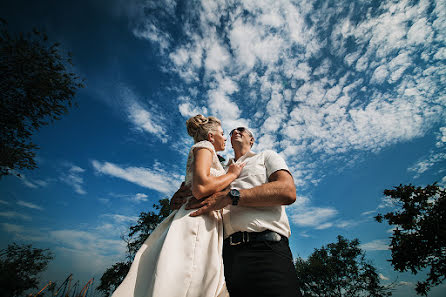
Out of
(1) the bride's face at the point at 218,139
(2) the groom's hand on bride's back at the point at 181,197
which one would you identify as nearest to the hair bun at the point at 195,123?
(1) the bride's face at the point at 218,139

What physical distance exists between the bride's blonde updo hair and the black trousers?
5.21ft

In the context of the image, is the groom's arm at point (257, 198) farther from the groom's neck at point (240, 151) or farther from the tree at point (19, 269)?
the tree at point (19, 269)

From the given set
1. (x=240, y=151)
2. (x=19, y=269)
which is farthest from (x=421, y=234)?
(x=19, y=269)

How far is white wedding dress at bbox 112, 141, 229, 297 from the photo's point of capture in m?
1.41

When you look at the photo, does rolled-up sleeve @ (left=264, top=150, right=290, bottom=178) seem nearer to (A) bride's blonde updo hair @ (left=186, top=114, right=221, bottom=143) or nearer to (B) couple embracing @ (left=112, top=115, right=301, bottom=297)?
(B) couple embracing @ (left=112, top=115, right=301, bottom=297)

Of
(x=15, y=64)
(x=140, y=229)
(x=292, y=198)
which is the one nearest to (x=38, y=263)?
(x=140, y=229)

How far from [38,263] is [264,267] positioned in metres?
59.5

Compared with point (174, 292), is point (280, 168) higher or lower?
higher

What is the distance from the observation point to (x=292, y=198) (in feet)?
6.19

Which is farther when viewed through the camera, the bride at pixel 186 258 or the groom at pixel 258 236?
the groom at pixel 258 236

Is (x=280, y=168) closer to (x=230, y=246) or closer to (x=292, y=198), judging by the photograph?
(x=292, y=198)

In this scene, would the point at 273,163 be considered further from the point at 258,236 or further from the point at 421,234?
the point at 421,234

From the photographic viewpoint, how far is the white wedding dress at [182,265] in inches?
55.4

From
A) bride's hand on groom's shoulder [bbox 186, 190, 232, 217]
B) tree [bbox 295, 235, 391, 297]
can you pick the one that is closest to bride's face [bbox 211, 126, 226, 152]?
bride's hand on groom's shoulder [bbox 186, 190, 232, 217]
